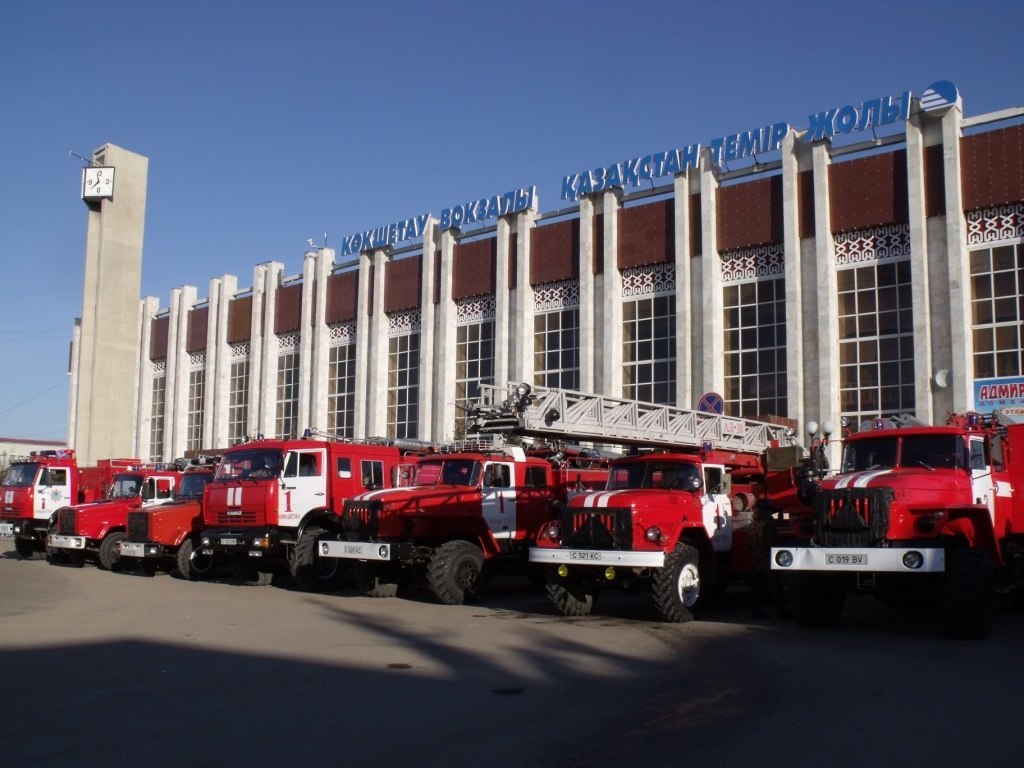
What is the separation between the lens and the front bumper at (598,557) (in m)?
11.7

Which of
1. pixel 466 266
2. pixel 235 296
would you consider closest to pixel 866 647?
pixel 466 266

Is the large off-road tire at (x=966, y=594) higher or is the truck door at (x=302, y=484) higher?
the truck door at (x=302, y=484)

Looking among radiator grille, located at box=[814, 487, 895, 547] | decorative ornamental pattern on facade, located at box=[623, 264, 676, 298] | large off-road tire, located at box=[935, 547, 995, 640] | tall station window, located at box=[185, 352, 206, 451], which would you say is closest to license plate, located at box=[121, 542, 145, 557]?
radiator grille, located at box=[814, 487, 895, 547]

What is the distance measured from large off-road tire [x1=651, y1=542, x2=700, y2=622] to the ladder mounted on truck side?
2.07 meters

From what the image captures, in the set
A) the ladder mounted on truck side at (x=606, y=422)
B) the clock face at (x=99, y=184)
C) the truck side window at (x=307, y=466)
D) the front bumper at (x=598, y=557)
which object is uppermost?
the clock face at (x=99, y=184)

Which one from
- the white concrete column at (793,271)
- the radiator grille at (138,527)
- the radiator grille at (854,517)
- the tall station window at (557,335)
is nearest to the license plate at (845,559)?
the radiator grille at (854,517)

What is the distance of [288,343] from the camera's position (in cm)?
4356

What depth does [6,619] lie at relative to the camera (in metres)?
12.8

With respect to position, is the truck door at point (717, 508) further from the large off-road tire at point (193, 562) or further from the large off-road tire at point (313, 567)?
the large off-road tire at point (193, 562)

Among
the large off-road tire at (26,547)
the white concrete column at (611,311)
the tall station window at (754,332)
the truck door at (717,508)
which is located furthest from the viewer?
the white concrete column at (611,311)

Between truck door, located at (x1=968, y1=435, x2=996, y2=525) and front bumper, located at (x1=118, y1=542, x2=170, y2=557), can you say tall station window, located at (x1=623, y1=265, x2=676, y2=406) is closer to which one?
front bumper, located at (x1=118, y1=542, x2=170, y2=557)

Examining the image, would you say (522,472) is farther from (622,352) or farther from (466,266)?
(466,266)

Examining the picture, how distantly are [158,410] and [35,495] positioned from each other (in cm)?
2734

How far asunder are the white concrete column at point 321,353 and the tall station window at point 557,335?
37.2ft
